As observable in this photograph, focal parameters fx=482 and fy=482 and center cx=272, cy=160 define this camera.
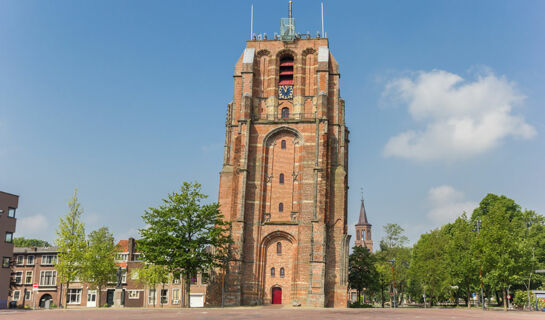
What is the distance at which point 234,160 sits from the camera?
2141 inches

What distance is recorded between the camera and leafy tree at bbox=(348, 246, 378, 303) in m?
63.8

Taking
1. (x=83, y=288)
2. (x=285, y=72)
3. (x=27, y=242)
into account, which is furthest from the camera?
(x=27, y=242)

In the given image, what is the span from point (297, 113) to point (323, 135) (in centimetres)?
482

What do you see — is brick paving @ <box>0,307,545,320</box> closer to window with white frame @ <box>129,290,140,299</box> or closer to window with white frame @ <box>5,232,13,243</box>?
window with white frame @ <box>5,232,13,243</box>

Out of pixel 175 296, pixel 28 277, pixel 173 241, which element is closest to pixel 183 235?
pixel 173 241

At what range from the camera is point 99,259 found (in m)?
56.5

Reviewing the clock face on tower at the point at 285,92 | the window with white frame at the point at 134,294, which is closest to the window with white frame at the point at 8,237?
the window with white frame at the point at 134,294

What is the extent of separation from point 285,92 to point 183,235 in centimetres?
2190

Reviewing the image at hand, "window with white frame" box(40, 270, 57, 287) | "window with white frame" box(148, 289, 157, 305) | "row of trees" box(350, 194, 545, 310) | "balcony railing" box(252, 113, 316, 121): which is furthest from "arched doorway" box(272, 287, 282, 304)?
"window with white frame" box(40, 270, 57, 287)

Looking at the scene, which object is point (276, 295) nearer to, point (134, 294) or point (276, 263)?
point (276, 263)

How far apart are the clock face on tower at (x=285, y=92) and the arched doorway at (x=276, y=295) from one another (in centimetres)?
2210

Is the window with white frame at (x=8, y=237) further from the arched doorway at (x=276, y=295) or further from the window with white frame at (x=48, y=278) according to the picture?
the arched doorway at (x=276, y=295)

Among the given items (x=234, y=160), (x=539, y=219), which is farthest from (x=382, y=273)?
(x=234, y=160)

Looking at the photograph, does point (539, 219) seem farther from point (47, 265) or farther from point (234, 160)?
point (47, 265)
